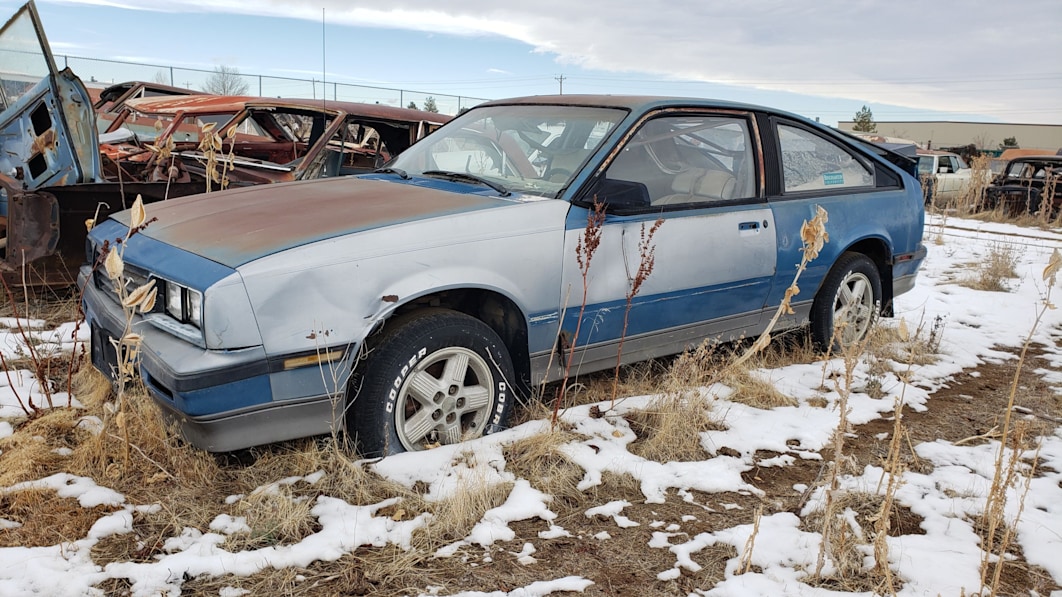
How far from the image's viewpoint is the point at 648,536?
2.74 metres

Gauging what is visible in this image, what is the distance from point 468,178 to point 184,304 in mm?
1530

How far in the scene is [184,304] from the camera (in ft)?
9.26

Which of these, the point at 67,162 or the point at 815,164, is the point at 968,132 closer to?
the point at 815,164

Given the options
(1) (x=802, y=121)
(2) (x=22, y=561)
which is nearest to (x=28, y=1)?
(2) (x=22, y=561)

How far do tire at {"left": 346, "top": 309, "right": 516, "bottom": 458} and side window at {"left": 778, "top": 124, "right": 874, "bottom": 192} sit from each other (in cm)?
222

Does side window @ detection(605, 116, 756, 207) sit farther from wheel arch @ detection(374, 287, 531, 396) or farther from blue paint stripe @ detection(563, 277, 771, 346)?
wheel arch @ detection(374, 287, 531, 396)

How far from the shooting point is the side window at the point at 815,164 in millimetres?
4523

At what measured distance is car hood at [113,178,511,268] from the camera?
289 cm

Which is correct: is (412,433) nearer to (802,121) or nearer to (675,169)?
(675,169)

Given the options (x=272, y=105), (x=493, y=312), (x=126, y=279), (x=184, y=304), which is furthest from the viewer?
(x=272, y=105)

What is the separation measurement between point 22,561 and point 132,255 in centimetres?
126

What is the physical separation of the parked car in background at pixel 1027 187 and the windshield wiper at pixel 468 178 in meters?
13.0

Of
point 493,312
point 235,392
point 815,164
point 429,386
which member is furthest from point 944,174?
point 235,392

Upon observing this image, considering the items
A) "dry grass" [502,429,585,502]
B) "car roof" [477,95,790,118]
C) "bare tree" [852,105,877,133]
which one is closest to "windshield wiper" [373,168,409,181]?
"car roof" [477,95,790,118]
